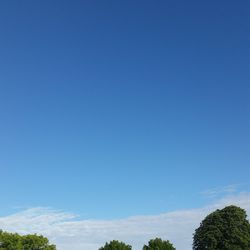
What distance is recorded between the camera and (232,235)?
117 m

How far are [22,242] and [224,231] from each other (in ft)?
159

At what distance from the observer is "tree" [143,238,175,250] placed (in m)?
118

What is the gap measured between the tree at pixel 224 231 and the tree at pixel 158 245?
8239 millimetres

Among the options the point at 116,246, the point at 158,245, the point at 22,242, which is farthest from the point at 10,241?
the point at 158,245

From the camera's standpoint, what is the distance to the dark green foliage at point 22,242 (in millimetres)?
105875

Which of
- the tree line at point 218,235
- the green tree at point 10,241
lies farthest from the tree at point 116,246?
the green tree at point 10,241

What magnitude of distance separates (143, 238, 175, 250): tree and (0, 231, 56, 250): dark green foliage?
2423 cm

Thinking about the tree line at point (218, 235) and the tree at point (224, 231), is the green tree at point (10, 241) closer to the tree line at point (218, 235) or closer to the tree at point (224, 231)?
the tree line at point (218, 235)

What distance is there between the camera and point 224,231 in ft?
390

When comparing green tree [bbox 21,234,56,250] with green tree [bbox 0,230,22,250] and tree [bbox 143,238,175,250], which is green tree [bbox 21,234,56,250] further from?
tree [bbox 143,238,175,250]

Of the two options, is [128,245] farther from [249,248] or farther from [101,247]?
[249,248]

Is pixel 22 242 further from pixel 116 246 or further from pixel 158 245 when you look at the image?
pixel 158 245

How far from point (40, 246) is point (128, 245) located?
953 inches

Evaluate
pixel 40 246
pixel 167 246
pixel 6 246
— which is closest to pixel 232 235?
pixel 167 246
